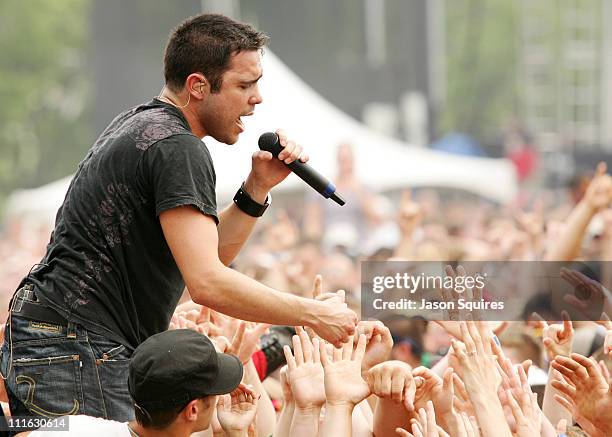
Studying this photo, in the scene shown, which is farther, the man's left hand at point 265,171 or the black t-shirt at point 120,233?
the man's left hand at point 265,171

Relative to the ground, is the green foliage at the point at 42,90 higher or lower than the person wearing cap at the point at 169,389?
higher

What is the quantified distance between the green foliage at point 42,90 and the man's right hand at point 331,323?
3345 cm

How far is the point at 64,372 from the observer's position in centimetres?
359

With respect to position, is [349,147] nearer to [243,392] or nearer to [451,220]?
[451,220]

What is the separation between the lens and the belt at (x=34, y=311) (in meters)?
3.63

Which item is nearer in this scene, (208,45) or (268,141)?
(208,45)

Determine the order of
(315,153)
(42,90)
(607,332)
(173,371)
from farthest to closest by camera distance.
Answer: (42,90)
(315,153)
(607,332)
(173,371)

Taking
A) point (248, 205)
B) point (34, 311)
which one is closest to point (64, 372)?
point (34, 311)

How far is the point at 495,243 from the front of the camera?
905cm

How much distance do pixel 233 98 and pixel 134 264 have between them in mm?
600

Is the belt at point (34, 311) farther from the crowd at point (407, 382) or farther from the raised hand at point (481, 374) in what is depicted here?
the raised hand at point (481, 374)

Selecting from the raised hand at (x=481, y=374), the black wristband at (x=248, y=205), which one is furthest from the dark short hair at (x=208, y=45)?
the raised hand at (x=481, y=374)

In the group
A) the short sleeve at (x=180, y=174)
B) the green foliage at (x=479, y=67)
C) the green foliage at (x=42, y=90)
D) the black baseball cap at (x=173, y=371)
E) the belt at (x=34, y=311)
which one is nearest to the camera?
the black baseball cap at (x=173, y=371)

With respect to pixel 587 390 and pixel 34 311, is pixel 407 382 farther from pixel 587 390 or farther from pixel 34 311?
pixel 34 311
